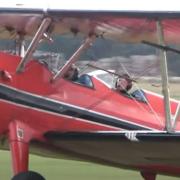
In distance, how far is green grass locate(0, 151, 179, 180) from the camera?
12.2 metres

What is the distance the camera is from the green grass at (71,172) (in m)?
12.2

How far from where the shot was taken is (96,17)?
8.30 meters

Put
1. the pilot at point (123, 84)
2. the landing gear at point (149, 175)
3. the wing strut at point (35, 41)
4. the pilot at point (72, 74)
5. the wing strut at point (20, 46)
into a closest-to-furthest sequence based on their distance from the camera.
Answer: the wing strut at point (35, 41)
the pilot at point (72, 74)
the pilot at point (123, 84)
the wing strut at point (20, 46)
the landing gear at point (149, 175)

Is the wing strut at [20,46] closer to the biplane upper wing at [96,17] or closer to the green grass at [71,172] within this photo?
the biplane upper wing at [96,17]

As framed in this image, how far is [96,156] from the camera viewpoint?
958cm

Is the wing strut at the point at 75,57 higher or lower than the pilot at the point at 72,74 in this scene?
higher

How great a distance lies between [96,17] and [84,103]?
1.21 metres

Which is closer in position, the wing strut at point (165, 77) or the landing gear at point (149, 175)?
the wing strut at point (165, 77)

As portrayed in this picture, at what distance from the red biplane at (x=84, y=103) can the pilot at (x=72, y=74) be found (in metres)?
0.07

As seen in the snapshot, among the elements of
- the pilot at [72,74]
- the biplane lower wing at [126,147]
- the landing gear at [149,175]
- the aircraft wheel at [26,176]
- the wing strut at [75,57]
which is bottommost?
the landing gear at [149,175]

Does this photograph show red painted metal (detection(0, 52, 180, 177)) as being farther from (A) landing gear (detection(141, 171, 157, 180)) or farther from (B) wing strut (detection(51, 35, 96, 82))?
(A) landing gear (detection(141, 171, 157, 180))

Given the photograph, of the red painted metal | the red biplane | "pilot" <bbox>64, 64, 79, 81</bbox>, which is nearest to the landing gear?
the red biplane

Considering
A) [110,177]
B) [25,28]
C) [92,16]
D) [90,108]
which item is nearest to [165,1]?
[92,16]

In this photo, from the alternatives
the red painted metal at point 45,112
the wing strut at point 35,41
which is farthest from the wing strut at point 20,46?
the wing strut at point 35,41
